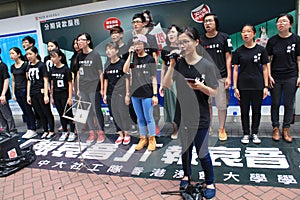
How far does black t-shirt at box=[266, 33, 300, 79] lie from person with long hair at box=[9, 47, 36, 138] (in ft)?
12.4

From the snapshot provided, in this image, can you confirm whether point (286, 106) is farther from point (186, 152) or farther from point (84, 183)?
point (84, 183)

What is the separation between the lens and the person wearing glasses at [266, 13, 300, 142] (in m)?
3.18

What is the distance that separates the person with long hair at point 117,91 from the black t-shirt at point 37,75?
1.11 meters

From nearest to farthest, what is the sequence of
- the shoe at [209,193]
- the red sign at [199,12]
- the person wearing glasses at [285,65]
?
1. the shoe at [209,193]
2. the person wearing glasses at [285,65]
3. the red sign at [199,12]

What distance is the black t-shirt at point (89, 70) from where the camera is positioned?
3660mm

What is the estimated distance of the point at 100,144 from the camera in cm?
391

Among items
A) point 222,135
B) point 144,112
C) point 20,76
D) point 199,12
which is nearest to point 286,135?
point 222,135

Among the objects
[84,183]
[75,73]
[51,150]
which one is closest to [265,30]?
[75,73]

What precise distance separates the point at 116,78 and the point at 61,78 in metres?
0.89

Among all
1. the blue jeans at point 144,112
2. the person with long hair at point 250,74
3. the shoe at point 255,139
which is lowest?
the shoe at point 255,139

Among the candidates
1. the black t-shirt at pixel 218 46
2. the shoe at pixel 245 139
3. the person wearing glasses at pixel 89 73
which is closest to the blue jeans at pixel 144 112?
the person wearing glasses at pixel 89 73

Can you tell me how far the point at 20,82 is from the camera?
4.38 metres

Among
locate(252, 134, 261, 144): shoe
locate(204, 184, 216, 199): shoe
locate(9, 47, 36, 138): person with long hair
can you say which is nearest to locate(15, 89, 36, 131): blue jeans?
locate(9, 47, 36, 138): person with long hair

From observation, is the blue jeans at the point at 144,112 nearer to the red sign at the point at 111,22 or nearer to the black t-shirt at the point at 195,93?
the black t-shirt at the point at 195,93
